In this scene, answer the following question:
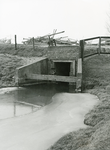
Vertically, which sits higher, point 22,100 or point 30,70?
point 30,70

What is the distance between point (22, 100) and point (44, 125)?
12.5 feet

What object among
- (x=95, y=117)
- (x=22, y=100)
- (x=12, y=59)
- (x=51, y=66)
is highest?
(x=12, y=59)

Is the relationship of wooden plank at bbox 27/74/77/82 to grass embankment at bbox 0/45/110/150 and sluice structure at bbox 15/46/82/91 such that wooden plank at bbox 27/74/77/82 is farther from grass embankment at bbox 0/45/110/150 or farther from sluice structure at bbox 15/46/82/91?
grass embankment at bbox 0/45/110/150

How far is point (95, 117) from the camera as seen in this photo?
6.39 metres

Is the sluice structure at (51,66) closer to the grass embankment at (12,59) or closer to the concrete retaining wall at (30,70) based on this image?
the concrete retaining wall at (30,70)

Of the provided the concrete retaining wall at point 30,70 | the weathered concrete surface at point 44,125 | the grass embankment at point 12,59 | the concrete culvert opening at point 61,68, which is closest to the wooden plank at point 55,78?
the concrete retaining wall at point 30,70

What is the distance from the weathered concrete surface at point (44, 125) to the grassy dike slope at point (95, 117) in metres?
0.36

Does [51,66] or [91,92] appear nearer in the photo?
[91,92]

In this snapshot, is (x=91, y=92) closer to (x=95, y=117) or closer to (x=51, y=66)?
(x=95, y=117)

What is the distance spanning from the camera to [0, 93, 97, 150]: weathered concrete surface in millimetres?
5132

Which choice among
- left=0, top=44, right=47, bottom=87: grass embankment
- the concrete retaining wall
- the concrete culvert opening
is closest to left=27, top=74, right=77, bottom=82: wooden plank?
the concrete retaining wall

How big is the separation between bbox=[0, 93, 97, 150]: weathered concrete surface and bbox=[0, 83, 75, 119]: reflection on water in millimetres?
706

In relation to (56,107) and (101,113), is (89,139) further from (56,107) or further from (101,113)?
(56,107)

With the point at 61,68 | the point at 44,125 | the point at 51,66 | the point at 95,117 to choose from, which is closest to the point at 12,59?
the point at 51,66
